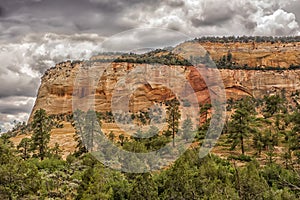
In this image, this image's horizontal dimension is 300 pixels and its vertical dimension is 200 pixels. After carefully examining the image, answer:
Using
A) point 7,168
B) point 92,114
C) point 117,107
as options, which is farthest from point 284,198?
point 117,107

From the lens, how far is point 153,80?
111250mm

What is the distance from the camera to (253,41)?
13500 centimetres

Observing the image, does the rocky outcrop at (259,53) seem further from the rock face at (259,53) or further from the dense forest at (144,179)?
the dense forest at (144,179)

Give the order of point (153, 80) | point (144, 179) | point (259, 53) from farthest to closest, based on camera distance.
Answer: point (259, 53) → point (153, 80) → point (144, 179)

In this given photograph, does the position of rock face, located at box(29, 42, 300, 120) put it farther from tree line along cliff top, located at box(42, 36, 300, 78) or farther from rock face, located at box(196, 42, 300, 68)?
tree line along cliff top, located at box(42, 36, 300, 78)

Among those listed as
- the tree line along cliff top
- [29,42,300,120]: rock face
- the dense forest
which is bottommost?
the dense forest

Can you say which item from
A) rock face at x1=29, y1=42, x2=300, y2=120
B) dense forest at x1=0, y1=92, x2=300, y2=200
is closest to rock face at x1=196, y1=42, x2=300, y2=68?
rock face at x1=29, y1=42, x2=300, y2=120

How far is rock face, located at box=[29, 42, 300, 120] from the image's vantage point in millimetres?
108688

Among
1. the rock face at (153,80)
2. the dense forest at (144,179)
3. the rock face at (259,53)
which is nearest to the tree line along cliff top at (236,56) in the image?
the rock face at (259,53)

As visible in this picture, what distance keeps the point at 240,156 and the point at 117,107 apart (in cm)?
6160

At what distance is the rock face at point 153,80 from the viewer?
357 ft

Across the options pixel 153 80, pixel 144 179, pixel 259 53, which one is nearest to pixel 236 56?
pixel 259 53

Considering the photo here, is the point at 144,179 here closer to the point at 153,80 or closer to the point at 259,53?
the point at 153,80

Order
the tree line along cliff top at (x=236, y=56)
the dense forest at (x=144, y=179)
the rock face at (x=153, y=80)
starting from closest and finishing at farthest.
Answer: the dense forest at (x=144, y=179) < the rock face at (x=153, y=80) < the tree line along cliff top at (x=236, y=56)
